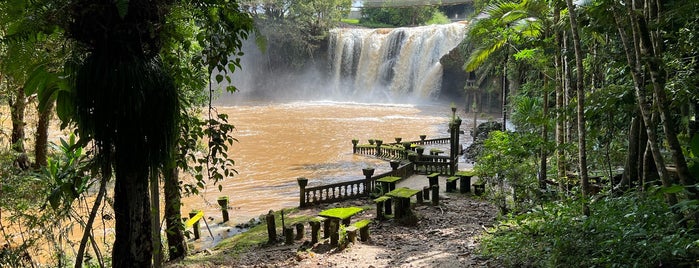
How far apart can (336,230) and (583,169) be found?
4.18m

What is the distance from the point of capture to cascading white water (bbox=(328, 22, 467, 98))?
37.4 meters

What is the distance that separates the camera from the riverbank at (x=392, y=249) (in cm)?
702

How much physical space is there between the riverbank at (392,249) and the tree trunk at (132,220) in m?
4.25

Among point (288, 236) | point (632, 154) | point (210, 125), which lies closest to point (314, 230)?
point (288, 236)

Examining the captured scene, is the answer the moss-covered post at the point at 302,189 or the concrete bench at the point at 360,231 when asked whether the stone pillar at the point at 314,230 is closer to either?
the concrete bench at the point at 360,231

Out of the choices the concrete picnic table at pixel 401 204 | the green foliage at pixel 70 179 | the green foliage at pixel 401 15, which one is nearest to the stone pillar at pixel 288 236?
the concrete picnic table at pixel 401 204

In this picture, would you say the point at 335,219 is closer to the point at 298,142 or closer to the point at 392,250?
the point at 392,250

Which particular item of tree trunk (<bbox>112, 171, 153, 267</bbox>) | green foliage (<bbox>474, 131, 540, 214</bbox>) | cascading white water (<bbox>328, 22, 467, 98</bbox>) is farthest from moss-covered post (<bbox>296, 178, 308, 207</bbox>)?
cascading white water (<bbox>328, 22, 467, 98</bbox>)

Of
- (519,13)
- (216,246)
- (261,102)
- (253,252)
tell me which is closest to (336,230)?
(253,252)

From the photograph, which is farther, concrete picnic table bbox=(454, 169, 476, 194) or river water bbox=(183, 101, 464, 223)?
river water bbox=(183, 101, 464, 223)

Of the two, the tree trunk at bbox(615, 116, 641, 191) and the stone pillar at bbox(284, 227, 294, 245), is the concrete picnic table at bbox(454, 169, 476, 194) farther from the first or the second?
the tree trunk at bbox(615, 116, 641, 191)

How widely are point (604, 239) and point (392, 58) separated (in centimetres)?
3622

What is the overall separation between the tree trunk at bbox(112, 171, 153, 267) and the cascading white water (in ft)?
114

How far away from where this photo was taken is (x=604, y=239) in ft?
14.1
